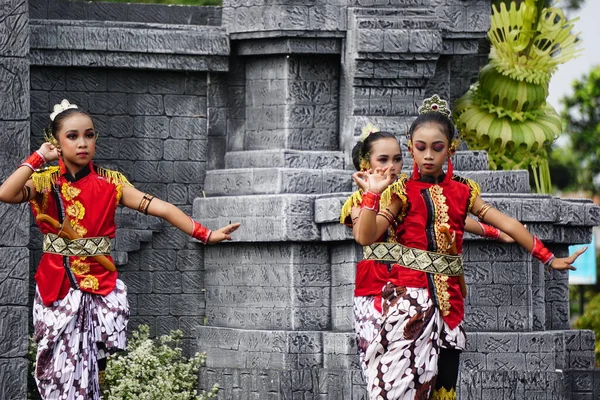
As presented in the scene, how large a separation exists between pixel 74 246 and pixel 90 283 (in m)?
0.25

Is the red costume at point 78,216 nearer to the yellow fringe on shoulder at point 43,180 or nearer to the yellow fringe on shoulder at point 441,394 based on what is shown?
the yellow fringe on shoulder at point 43,180

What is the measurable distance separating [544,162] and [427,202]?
5057mm

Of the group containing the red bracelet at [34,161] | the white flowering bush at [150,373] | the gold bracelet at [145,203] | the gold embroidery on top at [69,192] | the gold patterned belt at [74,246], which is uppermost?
the red bracelet at [34,161]

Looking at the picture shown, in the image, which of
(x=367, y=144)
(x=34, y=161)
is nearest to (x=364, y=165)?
(x=367, y=144)

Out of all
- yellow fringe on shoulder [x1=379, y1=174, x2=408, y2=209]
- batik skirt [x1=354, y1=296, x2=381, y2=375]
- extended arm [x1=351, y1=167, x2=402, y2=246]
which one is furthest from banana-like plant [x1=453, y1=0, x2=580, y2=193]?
extended arm [x1=351, y1=167, x2=402, y2=246]

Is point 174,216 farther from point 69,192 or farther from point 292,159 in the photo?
point 292,159

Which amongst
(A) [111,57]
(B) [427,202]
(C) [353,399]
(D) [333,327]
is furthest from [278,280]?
(B) [427,202]

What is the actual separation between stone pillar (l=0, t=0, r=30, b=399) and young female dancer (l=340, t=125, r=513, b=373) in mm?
2502

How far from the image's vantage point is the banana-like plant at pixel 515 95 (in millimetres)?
13219

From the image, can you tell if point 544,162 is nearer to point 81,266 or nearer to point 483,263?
point 483,263

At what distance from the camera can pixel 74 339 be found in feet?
30.8

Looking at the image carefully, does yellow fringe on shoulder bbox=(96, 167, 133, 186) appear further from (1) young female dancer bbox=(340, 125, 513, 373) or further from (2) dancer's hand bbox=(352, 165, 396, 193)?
(2) dancer's hand bbox=(352, 165, 396, 193)

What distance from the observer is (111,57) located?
12.6 meters

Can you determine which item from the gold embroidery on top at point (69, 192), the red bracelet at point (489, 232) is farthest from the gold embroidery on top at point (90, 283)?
the red bracelet at point (489, 232)
